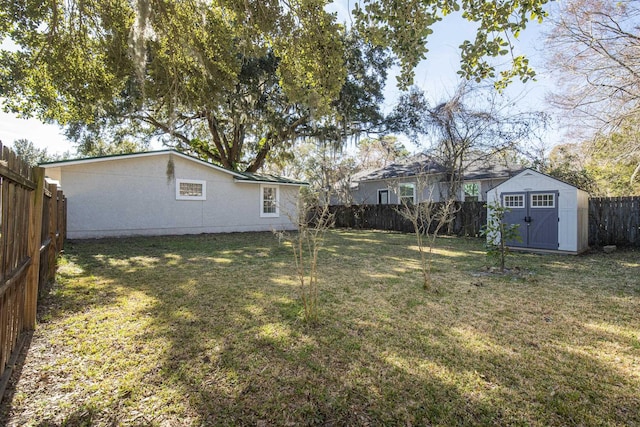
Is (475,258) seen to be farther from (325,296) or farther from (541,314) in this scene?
(325,296)

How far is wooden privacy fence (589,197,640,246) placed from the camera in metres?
8.50

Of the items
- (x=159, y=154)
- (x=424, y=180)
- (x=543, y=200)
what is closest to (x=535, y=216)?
(x=543, y=200)

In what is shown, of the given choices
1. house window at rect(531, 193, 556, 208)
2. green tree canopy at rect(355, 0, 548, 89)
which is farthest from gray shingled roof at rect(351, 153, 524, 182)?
green tree canopy at rect(355, 0, 548, 89)

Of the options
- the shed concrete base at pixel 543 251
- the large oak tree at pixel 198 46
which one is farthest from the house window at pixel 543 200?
the large oak tree at pixel 198 46

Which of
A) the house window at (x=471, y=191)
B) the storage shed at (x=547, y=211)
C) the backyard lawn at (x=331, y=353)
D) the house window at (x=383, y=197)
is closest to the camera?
the backyard lawn at (x=331, y=353)

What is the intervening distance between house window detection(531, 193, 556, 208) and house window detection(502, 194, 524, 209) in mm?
247

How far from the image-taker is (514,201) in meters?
8.46

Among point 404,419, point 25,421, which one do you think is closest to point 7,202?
point 25,421

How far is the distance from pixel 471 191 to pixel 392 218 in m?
3.93

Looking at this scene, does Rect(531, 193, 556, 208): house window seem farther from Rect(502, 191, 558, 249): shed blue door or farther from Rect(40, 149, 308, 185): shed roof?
Rect(40, 149, 308, 185): shed roof

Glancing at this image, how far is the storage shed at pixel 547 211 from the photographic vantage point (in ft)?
25.1

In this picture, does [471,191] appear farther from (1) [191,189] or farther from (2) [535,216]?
(1) [191,189]

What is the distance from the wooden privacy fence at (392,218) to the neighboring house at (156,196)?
388cm

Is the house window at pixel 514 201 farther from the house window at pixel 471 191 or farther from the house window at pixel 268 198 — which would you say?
the house window at pixel 268 198
